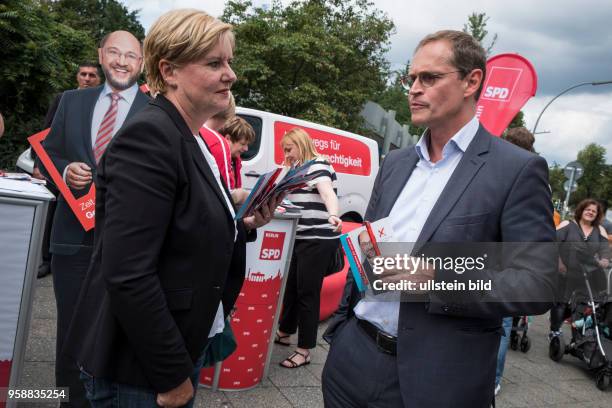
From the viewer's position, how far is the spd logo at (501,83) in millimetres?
6485

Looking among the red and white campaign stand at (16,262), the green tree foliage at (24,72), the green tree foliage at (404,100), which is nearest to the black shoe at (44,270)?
the red and white campaign stand at (16,262)

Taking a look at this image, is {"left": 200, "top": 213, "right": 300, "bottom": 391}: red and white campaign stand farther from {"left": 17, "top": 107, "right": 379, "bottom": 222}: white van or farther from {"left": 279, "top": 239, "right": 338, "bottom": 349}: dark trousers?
{"left": 17, "top": 107, "right": 379, "bottom": 222}: white van

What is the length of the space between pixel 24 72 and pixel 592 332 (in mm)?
8331

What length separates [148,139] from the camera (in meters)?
1.37

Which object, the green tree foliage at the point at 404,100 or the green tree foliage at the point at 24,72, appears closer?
the green tree foliage at the point at 24,72

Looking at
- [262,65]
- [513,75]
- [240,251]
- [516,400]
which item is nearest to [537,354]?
[516,400]

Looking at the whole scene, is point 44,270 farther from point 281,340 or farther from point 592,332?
point 592,332

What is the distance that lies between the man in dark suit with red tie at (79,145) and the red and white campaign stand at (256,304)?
1.12 metres

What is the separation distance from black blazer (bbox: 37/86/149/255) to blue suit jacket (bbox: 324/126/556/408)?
1721 millimetres

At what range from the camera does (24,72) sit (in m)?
7.77

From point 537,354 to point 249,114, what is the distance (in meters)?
5.34

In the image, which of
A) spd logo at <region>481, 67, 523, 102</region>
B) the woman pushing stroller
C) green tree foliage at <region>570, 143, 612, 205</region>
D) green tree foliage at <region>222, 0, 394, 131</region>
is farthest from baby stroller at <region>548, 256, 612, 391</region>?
green tree foliage at <region>570, 143, 612, 205</region>

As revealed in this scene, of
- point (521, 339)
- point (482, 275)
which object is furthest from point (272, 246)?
point (521, 339)

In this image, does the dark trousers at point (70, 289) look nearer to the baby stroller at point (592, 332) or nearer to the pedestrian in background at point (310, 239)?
the pedestrian in background at point (310, 239)
